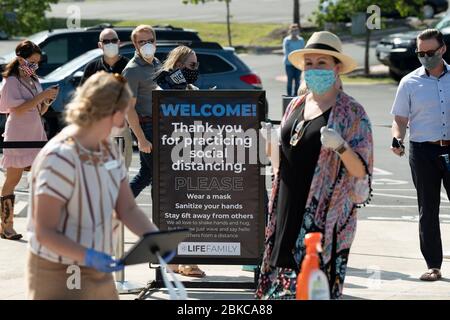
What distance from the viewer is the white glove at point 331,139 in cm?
579

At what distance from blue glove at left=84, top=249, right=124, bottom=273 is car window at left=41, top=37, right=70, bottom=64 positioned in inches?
703

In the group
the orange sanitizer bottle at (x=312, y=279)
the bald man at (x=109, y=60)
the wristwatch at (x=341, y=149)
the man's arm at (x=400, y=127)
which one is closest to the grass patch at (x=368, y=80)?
the bald man at (x=109, y=60)

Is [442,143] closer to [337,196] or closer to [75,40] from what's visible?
[337,196]

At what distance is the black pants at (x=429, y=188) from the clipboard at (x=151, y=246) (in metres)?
4.19

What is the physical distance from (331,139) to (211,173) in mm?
2407

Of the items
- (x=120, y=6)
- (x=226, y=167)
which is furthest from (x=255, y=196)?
(x=120, y=6)

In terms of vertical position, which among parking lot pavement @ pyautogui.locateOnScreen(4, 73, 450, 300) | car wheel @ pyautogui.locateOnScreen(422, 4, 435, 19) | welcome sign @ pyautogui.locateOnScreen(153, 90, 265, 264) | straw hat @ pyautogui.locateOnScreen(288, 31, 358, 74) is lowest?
car wheel @ pyautogui.locateOnScreen(422, 4, 435, 19)

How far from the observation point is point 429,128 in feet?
29.2

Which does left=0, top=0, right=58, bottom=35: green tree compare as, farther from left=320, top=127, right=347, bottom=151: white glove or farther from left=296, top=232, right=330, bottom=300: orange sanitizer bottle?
left=296, top=232, right=330, bottom=300: orange sanitizer bottle

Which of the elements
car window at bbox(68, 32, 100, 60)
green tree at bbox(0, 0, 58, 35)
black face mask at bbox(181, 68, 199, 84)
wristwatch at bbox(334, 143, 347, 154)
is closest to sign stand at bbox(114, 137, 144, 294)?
black face mask at bbox(181, 68, 199, 84)

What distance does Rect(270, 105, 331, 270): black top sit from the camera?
6.13 metres

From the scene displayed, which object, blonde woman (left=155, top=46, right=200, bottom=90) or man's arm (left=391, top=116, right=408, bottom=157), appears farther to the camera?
man's arm (left=391, top=116, right=408, bottom=157)

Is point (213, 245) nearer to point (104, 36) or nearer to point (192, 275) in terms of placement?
point (192, 275)

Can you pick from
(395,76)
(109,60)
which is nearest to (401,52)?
(395,76)
